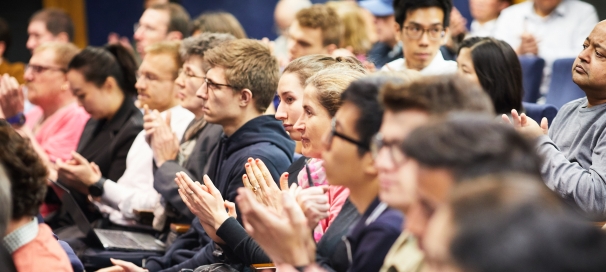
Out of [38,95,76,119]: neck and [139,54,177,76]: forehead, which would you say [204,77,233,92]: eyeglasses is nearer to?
[139,54,177,76]: forehead

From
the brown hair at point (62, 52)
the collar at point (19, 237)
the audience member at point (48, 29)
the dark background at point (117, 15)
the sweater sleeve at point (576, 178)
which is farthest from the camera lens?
the dark background at point (117, 15)

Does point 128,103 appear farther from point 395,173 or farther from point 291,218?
point 395,173

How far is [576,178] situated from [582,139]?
0.25 meters

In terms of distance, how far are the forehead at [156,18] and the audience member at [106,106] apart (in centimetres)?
132

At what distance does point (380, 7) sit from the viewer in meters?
5.28

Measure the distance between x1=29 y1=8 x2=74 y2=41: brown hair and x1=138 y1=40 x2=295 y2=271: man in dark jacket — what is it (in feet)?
11.6

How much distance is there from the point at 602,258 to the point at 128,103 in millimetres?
3128

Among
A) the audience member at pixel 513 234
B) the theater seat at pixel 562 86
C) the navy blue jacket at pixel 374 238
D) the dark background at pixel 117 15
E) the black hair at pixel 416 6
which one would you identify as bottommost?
the dark background at pixel 117 15

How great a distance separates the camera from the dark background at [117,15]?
302 inches

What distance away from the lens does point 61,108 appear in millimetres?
4176

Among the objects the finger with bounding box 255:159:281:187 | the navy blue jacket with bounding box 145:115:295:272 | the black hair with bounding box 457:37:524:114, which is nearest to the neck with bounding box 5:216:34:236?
the finger with bounding box 255:159:281:187

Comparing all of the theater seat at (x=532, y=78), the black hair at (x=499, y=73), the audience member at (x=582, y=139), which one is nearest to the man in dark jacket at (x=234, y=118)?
the black hair at (x=499, y=73)

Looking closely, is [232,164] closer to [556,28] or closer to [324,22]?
[324,22]

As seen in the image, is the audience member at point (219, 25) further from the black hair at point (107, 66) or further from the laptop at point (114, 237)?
the laptop at point (114, 237)
